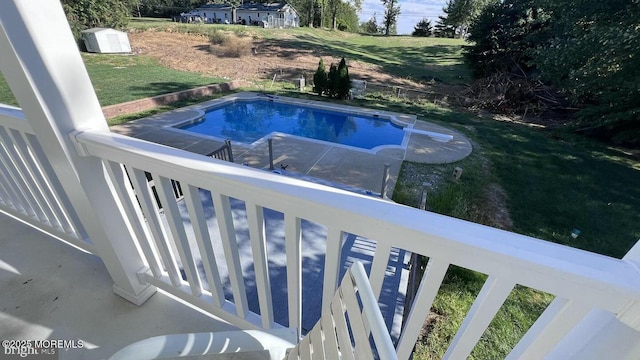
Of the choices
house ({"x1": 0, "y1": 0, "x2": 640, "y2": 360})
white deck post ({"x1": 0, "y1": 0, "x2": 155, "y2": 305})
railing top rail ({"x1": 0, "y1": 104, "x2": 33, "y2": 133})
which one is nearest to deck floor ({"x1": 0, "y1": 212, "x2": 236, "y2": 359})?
house ({"x1": 0, "y1": 0, "x2": 640, "y2": 360})

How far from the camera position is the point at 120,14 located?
1927cm

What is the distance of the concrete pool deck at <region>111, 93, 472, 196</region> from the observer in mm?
6047

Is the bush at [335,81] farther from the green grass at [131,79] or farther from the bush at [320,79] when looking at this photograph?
the green grass at [131,79]

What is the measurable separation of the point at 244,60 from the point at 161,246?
59.6 ft

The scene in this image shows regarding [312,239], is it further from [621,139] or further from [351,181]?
[621,139]

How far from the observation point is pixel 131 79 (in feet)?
41.8

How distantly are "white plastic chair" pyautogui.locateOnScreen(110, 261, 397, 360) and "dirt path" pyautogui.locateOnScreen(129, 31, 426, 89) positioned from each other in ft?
50.2

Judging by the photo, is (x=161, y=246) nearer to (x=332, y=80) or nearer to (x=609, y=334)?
(x=609, y=334)

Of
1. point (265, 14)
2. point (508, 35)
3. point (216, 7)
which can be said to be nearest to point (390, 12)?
point (265, 14)

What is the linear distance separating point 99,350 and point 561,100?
16.2 metres

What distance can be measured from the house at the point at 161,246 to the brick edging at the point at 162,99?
6.52m

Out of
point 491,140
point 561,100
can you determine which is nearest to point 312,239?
point 491,140

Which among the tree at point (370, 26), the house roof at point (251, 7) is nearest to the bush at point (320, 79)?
the house roof at point (251, 7)

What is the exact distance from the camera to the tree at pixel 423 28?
3634 centimetres
